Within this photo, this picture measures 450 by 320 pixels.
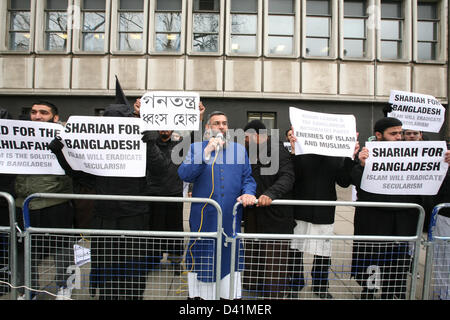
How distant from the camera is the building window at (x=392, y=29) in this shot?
12.3m

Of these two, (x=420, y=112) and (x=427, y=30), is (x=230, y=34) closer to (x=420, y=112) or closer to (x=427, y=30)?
(x=427, y=30)

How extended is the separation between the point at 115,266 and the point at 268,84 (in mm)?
10529

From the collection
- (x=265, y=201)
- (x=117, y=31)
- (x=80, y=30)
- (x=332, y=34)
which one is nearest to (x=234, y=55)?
(x=332, y=34)

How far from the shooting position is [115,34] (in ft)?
39.1

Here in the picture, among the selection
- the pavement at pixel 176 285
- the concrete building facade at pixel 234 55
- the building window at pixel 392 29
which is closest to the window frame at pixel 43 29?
the concrete building facade at pixel 234 55

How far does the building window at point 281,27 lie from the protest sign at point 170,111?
1059cm

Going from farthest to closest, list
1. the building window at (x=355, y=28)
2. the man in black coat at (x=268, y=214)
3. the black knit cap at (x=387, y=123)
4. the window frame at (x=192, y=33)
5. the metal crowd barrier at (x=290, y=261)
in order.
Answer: the building window at (x=355, y=28), the window frame at (x=192, y=33), the black knit cap at (x=387, y=123), the man in black coat at (x=268, y=214), the metal crowd barrier at (x=290, y=261)

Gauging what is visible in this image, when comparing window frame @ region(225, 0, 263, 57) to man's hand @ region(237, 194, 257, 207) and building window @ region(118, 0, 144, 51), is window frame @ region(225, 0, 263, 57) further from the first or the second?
man's hand @ region(237, 194, 257, 207)

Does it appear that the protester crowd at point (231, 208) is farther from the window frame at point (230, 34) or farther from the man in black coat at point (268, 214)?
the window frame at point (230, 34)

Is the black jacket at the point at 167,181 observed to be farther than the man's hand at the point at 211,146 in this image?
Yes

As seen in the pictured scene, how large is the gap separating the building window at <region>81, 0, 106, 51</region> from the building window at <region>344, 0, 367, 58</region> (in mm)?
11422

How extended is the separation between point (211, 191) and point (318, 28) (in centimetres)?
1241

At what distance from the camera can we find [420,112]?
3779mm

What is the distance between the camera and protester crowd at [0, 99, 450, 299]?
102 inches
